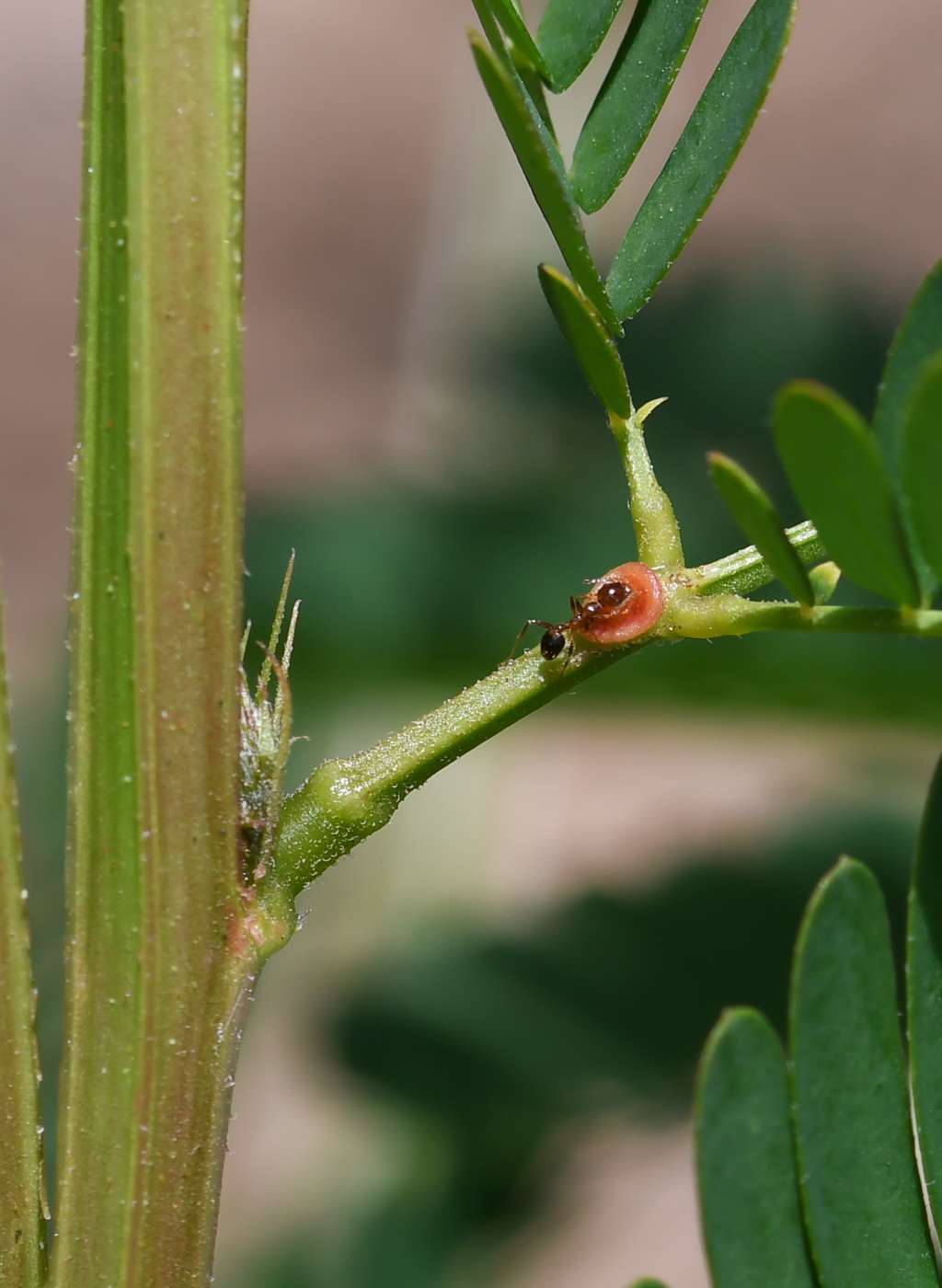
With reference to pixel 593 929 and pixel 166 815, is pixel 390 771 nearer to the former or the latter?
pixel 166 815

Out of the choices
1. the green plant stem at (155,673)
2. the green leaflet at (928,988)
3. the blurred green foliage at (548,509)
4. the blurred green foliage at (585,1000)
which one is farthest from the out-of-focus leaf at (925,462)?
the blurred green foliage at (548,509)

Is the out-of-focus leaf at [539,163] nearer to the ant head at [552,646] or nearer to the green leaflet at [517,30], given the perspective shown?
the green leaflet at [517,30]

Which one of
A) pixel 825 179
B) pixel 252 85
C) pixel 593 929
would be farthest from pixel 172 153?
pixel 252 85

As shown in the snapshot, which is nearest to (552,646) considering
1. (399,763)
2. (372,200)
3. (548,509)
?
(399,763)

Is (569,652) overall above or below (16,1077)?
above

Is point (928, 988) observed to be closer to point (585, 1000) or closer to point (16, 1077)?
point (16, 1077)

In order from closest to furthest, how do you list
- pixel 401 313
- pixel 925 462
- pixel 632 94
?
pixel 925 462
pixel 632 94
pixel 401 313

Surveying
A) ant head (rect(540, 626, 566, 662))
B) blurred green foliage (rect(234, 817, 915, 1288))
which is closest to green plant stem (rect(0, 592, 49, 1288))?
ant head (rect(540, 626, 566, 662))
